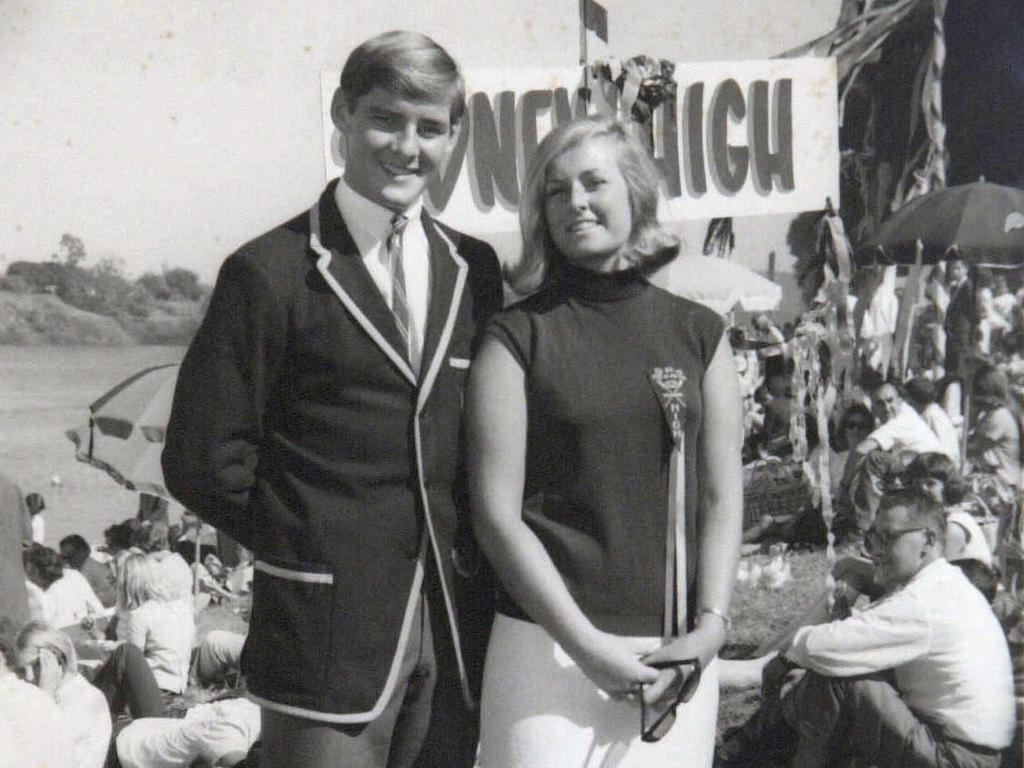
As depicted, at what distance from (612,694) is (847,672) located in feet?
4.44

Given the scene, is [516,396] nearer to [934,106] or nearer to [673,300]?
[673,300]

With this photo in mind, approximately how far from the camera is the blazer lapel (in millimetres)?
2020

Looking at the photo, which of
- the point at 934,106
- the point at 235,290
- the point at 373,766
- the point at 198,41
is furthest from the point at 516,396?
the point at 934,106

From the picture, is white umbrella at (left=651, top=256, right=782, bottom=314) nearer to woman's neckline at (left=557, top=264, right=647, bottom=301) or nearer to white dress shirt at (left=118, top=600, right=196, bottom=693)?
woman's neckline at (left=557, top=264, right=647, bottom=301)

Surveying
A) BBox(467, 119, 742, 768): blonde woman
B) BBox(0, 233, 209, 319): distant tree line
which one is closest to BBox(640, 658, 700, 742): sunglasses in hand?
BBox(467, 119, 742, 768): blonde woman

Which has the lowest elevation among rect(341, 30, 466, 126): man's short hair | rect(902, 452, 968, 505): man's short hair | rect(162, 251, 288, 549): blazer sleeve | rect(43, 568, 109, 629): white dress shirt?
rect(43, 568, 109, 629): white dress shirt

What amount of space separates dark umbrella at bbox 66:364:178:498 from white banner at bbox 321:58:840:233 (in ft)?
2.00

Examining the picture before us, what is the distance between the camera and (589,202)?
2.02 m

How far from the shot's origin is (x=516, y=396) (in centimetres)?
197

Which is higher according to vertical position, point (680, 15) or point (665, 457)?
point (680, 15)

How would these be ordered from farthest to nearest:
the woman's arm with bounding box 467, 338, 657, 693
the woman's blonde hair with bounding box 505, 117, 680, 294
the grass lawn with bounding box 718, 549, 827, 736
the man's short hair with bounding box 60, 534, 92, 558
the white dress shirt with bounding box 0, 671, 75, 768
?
the grass lawn with bounding box 718, 549, 827, 736, the man's short hair with bounding box 60, 534, 92, 558, the white dress shirt with bounding box 0, 671, 75, 768, the woman's blonde hair with bounding box 505, 117, 680, 294, the woman's arm with bounding box 467, 338, 657, 693

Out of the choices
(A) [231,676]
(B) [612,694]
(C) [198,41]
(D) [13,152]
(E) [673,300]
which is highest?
(C) [198,41]

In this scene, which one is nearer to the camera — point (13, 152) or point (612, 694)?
point (612, 694)

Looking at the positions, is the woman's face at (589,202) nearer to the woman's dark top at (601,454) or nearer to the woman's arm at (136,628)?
the woman's dark top at (601,454)
